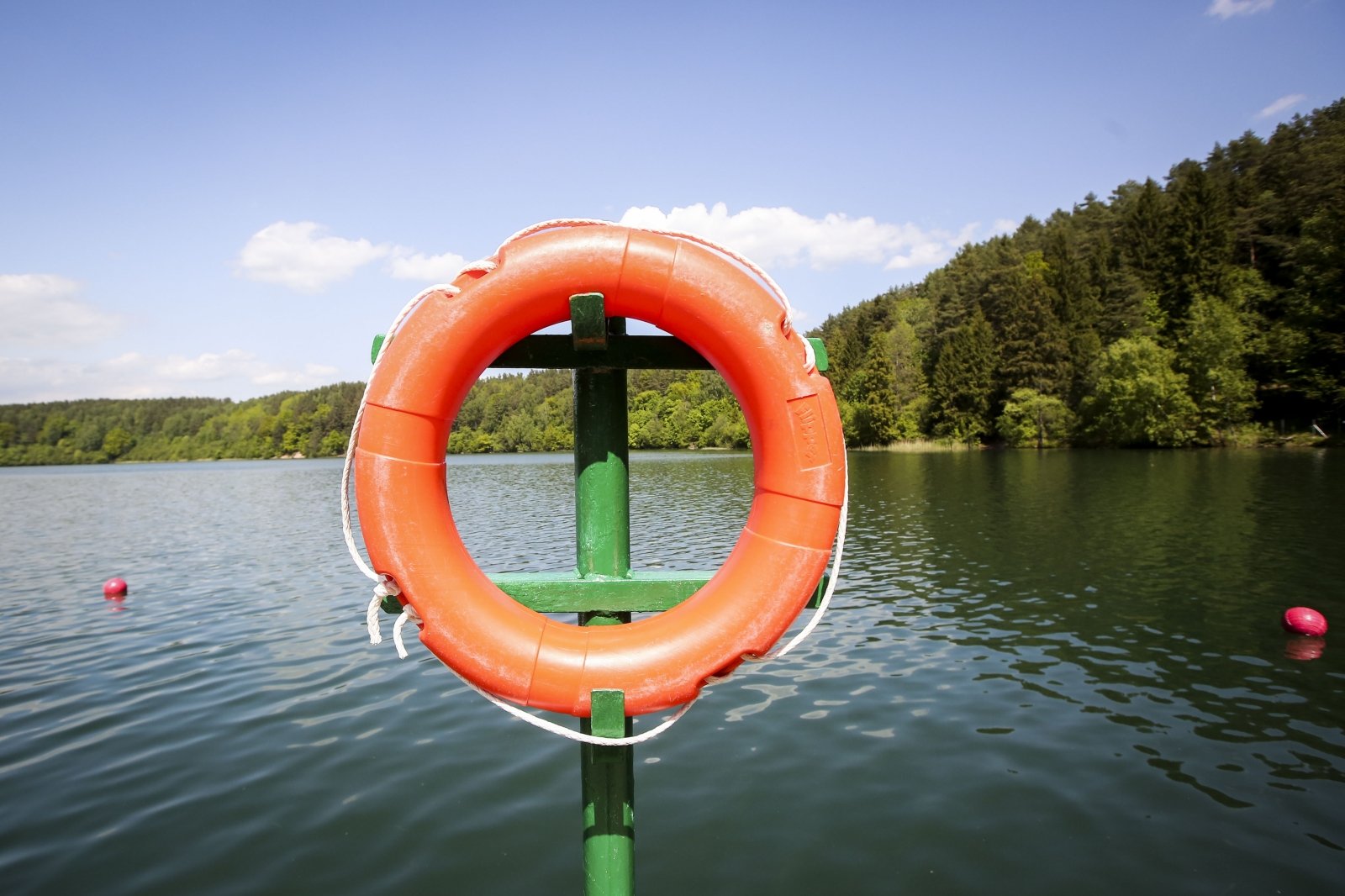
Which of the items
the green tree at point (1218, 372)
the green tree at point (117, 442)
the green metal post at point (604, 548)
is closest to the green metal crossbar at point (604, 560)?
the green metal post at point (604, 548)

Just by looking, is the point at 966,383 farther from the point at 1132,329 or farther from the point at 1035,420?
the point at 1132,329

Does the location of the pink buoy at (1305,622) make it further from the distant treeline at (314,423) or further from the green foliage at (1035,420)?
the distant treeline at (314,423)

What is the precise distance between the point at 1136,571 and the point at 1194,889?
6.91 m

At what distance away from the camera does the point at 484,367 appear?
6.46ft

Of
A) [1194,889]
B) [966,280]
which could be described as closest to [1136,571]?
[1194,889]

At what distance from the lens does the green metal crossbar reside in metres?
1.99

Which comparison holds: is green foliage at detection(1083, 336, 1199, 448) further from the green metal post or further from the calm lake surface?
the green metal post

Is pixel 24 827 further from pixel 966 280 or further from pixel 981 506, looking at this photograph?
pixel 966 280

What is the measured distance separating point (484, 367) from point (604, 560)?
585 millimetres

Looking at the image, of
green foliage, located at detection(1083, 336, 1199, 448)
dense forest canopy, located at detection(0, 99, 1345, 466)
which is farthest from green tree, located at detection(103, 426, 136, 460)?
green foliage, located at detection(1083, 336, 1199, 448)

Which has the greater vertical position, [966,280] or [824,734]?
[966,280]

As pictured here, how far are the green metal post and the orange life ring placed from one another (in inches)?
7.2

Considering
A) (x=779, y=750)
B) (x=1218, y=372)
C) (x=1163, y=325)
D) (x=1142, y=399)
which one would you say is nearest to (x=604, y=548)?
(x=779, y=750)

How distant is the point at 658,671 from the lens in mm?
1844
